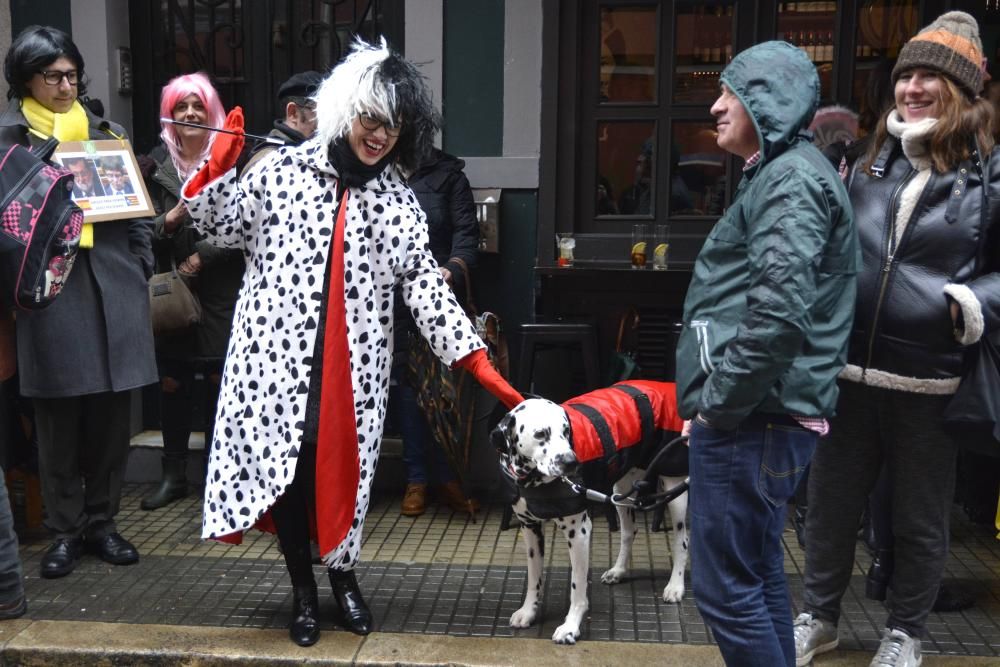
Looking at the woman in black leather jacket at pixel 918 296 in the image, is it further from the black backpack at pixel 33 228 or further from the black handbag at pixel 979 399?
the black backpack at pixel 33 228

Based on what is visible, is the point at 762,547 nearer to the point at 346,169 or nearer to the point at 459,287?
the point at 346,169

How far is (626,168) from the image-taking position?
19.5 ft

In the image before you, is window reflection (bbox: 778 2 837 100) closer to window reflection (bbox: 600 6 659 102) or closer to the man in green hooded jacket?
window reflection (bbox: 600 6 659 102)

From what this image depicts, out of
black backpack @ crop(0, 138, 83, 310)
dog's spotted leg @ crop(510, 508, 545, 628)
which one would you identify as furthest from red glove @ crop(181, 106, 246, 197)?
dog's spotted leg @ crop(510, 508, 545, 628)

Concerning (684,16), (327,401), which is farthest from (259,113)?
(327,401)

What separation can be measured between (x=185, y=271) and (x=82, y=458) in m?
1.10

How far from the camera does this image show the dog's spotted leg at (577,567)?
3.99 meters

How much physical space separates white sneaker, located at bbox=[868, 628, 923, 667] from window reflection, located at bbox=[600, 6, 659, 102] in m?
3.27

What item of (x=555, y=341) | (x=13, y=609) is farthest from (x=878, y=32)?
(x=13, y=609)

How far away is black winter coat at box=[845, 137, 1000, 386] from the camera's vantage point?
11.4 ft

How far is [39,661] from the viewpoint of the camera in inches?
157

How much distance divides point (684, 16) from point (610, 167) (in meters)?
0.92

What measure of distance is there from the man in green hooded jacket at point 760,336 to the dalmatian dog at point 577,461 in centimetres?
74

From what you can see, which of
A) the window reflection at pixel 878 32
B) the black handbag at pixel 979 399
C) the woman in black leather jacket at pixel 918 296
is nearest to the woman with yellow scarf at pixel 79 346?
the woman in black leather jacket at pixel 918 296
